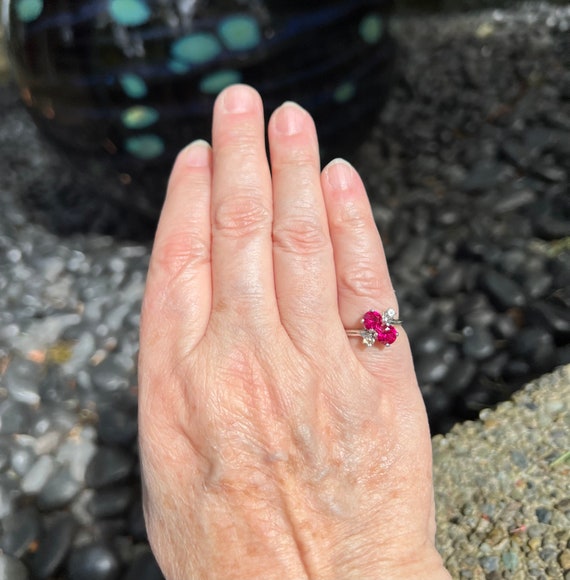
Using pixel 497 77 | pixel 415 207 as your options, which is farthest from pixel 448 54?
pixel 415 207

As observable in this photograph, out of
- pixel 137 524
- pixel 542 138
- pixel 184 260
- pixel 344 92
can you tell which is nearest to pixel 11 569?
pixel 137 524

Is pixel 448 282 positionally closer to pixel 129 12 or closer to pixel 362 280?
pixel 362 280

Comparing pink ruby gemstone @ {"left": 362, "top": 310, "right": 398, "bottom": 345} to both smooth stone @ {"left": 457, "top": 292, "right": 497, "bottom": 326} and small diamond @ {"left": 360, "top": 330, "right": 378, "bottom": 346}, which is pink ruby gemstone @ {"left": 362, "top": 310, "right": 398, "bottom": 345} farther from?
smooth stone @ {"left": 457, "top": 292, "right": 497, "bottom": 326}

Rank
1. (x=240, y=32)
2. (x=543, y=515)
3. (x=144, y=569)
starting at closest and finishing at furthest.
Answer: (x=543, y=515), (x=144, y=569), (x=240, y=32)

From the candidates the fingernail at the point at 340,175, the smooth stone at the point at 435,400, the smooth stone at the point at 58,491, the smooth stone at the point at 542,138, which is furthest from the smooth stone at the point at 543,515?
the smooth stone at the point at 542,138

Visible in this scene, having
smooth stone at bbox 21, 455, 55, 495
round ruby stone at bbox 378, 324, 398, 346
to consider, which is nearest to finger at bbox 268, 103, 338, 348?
round ruby stone at bbox 378, 324, 398, 346
